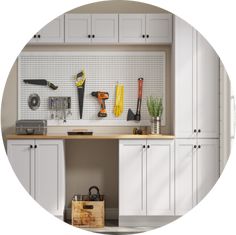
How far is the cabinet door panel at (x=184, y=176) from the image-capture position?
4809 millimetres

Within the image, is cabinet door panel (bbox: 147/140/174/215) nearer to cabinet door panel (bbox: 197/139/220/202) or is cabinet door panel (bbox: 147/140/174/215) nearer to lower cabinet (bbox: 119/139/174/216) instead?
lower cabinet (bbox: 119/139/174/216)

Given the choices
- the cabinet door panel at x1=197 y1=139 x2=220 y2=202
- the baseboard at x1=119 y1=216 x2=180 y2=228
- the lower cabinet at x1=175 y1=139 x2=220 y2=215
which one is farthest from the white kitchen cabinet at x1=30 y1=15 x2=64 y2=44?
the baseboard at x1=119 y1=216 x2=180 y2=228

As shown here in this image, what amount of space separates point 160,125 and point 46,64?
153 cm

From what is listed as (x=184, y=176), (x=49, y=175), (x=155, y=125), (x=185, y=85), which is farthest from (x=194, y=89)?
(x=49, y=175)

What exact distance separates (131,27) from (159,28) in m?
0.32

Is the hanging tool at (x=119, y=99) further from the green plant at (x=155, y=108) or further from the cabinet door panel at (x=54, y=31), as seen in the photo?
the cabinet door panel at (x=54, y=31)

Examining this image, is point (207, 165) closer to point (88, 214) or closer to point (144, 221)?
point (144, 221)

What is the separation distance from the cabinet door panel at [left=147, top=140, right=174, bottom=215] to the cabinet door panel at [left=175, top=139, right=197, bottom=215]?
0.22 ft

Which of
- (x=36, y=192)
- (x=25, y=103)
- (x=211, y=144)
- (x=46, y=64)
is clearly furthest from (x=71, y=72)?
(x=211, y=144)

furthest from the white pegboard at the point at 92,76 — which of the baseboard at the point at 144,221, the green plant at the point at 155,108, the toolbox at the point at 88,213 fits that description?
the baseboard at the point at 144,221

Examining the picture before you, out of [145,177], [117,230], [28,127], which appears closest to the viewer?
[117,230]

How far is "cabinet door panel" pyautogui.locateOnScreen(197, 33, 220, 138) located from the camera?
4828 millimetres

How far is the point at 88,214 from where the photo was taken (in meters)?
4.81

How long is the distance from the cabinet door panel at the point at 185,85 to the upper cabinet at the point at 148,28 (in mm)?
202
